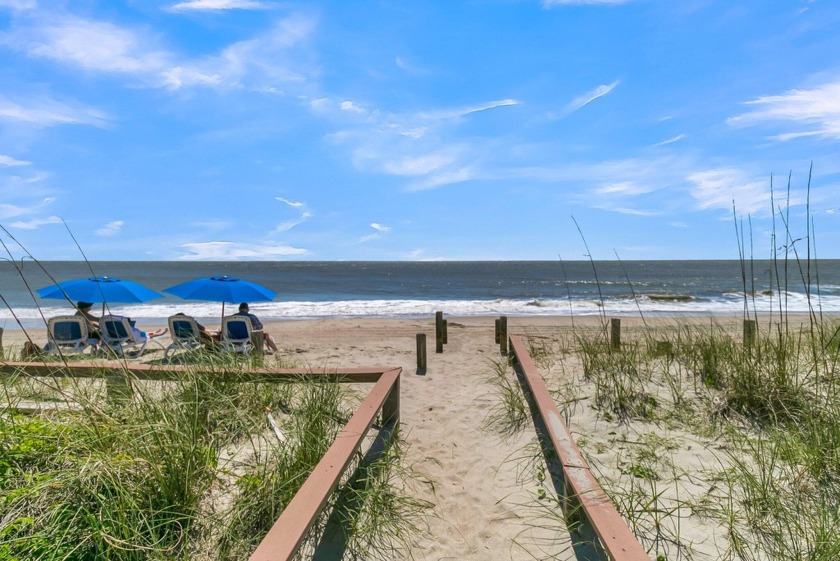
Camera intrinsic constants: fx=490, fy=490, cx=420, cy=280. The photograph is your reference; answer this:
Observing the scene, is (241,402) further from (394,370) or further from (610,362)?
(610,362)

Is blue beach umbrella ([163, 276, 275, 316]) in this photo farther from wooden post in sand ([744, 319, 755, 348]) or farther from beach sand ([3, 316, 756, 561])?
wooden post in sand ([744, 319, 755, 348])

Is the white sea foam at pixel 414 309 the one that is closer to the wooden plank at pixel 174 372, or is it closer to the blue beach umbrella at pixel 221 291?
the blue beach umbrella at pixel 221 291

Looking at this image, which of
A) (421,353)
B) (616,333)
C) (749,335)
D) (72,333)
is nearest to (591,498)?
(749,335)

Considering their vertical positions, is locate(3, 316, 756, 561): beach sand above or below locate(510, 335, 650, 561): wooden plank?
below

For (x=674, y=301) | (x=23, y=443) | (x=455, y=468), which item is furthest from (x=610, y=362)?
(x=674, y=301)

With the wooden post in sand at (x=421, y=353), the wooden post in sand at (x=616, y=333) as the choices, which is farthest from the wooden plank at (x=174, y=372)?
the wooden post in sand at (x=616, y=333)

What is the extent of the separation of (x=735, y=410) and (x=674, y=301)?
2416 centimetres

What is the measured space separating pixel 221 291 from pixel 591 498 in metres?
6.54

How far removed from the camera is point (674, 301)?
2577 cm

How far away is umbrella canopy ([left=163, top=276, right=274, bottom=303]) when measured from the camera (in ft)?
24.6

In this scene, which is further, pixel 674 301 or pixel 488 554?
pixel 674 301

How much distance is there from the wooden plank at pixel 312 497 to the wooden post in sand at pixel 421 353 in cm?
346

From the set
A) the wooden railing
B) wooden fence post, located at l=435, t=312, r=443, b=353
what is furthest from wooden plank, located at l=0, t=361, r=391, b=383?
wooden fence post, located at l=435, t=312, r=443, b=353

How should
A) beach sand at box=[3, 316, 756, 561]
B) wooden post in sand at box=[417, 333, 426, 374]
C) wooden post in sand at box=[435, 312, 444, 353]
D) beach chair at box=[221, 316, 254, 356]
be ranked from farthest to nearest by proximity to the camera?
wooden post in sand at box=[435, 312, 444, 353] < beach chair at box=[221, 316, 254, 356] < wooden post in sand at box=[417, 333, 426, 374] < beach sand at box=[3, 316, 756, 561]
